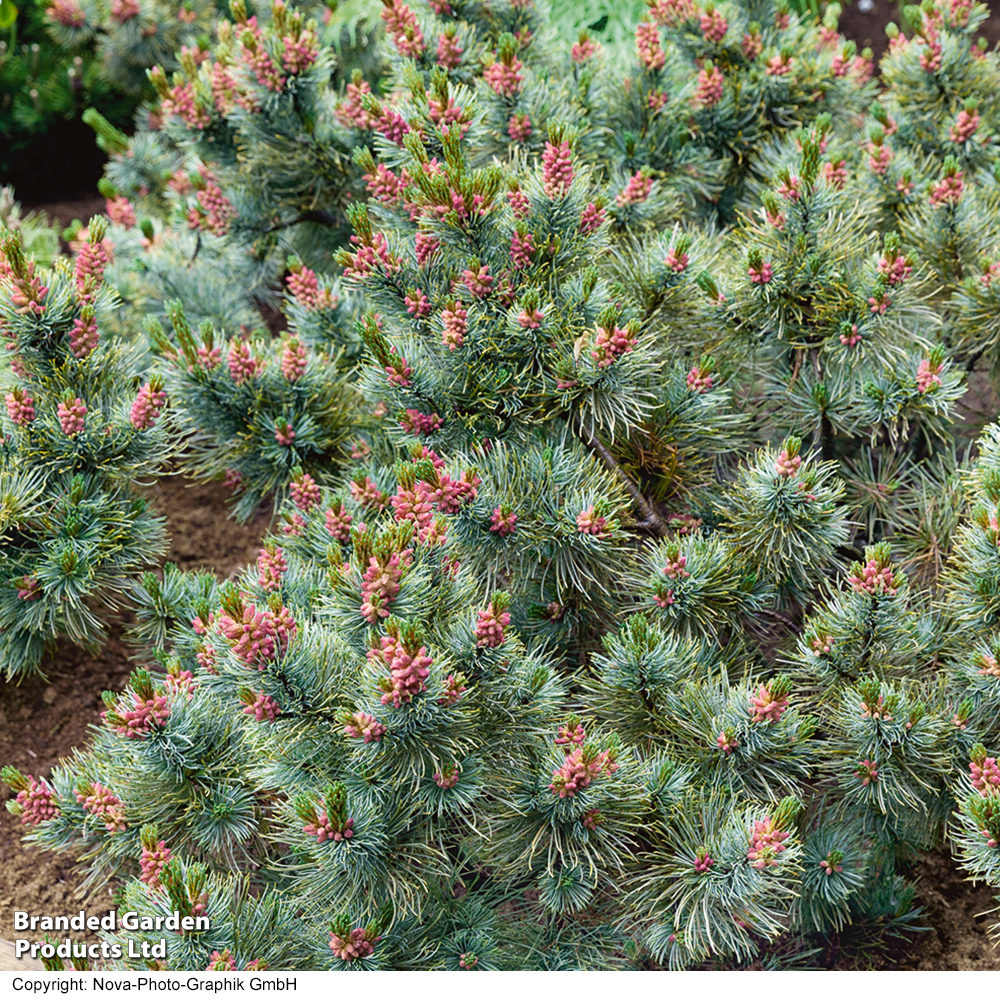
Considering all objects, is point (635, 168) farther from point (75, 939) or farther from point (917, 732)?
point (75, 939)

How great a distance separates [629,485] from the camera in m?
2.20

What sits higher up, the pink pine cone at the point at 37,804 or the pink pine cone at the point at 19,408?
the pink pine cone at the point at 19,408

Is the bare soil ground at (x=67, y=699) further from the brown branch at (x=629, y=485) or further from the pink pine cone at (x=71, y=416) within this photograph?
the brown branch at (x=629, y=485)

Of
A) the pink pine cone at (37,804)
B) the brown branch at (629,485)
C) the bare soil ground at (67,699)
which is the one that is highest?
the brown branch at (629,485)

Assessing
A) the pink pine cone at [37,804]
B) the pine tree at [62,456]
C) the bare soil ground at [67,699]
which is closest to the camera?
the pink pine cone at [37,804]

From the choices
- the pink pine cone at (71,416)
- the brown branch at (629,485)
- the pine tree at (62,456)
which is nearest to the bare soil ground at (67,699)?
the pine tree at (62,456)

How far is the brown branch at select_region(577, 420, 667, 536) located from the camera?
212cm

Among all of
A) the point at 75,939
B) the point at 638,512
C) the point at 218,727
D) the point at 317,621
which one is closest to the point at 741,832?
the point at 638,512

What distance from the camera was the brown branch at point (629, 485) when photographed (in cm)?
212

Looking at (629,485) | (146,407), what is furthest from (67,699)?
(629,485)

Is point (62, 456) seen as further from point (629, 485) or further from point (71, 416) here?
point (629, 485)

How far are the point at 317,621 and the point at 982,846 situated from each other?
4.17ft

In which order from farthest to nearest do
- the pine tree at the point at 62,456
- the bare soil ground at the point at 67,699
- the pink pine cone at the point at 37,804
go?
the bare soil ground at the point at 67,699 → the pine tree at the point at 62,456 → the pink pine cone at the point at 37,804

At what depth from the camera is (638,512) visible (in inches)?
87.8
